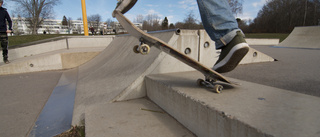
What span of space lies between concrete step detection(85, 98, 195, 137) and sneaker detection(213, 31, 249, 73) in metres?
0.73

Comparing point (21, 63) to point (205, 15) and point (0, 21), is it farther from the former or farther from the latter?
point (205, 15)

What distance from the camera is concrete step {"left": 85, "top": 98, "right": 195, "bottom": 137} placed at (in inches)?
58.6

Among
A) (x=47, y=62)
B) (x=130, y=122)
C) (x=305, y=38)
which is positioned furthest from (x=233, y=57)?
(x=305, y=38)

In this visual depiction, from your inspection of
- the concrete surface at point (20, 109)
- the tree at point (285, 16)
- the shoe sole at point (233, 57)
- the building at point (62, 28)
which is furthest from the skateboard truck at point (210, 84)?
the tree at point (285, 16)

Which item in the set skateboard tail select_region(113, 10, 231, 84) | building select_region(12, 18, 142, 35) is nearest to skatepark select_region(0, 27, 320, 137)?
skateboard tail select_region(113, 10, 231, 84)

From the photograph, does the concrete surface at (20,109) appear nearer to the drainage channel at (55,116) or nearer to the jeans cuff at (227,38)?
the drainage channel at (55,116)

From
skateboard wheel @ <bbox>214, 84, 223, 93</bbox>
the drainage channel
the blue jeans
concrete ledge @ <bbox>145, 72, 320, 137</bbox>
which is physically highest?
the blue jeans

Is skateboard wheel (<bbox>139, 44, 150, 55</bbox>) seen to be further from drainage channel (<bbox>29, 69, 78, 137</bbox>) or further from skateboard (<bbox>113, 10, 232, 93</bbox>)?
drainage channel (<bbox>29, 69, 78, 137</bbox>)

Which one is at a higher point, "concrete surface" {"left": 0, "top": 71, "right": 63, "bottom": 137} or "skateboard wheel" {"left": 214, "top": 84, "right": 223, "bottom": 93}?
"skateboard wheel" {"left": 214, "top": 84, "right": 223, "bottom": 93}

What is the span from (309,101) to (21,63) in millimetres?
7493

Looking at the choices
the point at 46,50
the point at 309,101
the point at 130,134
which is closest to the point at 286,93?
the point at 309,101

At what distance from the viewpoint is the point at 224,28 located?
1.47 meters

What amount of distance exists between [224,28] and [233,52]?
23cm

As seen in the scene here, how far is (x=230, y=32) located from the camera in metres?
1.47
